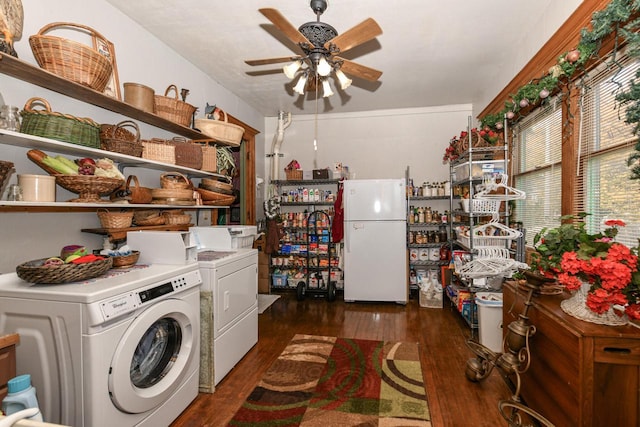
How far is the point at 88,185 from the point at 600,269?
2539 millimetres

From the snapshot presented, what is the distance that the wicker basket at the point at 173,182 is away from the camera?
244 cm

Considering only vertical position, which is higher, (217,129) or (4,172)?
(217,129)

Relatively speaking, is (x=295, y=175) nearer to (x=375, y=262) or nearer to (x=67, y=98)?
(x=375, y=262)

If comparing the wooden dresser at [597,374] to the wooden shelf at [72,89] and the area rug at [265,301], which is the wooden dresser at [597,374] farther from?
the area rug at [265,301]

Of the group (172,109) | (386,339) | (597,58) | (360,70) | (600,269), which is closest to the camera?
(600,269)

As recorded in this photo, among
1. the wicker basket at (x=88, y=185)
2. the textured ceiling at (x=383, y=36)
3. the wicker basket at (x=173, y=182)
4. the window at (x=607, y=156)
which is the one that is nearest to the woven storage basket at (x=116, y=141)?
the wicker basket at (x=88, y=185)

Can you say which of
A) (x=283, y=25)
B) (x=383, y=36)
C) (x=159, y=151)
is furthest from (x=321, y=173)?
(x=283, y=25)

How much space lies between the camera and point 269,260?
15.1 ft

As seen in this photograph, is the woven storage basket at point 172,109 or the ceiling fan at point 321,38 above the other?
the ceiling fan at point 321,38

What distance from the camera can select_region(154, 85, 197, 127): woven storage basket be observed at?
2.46m

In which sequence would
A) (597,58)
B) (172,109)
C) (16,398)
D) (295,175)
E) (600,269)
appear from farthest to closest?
1. (295,175)
2. (172,109)
3. (597,58)
4. (600,269)
5. (16,398)

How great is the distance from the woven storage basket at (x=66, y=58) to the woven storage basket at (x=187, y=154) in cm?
72

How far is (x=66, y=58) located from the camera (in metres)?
1.70

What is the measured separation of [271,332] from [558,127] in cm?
309
